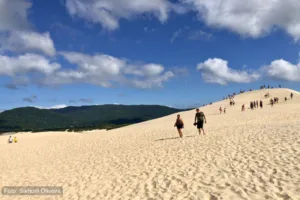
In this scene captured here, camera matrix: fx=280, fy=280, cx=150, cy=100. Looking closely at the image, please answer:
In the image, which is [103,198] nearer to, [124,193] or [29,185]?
[124,193]

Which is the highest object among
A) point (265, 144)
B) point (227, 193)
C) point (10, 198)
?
point (265, 144)

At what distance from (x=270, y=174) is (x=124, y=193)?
232 inches

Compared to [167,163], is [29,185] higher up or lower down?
lower down

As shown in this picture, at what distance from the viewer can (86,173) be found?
1639 cm

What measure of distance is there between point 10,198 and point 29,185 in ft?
5.74

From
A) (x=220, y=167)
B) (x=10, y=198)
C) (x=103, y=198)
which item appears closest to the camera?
(x=103, y=198)

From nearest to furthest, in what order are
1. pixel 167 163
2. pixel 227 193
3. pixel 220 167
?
pixel 227 193, pixel 220 167, pixel 167 163

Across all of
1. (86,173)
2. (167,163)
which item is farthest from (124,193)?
(86,173)

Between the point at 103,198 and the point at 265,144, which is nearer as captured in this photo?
the point at 103,198

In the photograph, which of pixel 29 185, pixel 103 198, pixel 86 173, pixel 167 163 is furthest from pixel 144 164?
pixel 29 185

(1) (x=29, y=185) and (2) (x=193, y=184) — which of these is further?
(1) (x=29, y=185)

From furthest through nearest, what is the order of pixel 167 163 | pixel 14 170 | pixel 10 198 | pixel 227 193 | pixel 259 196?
1. pixel 14 170
2. pixel 167 163
3. pixel 10 198
4. pixel 227 193
5. pixel 259 196

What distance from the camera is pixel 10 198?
1404 cm

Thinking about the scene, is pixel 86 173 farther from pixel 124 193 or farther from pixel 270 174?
pixel 270 174
